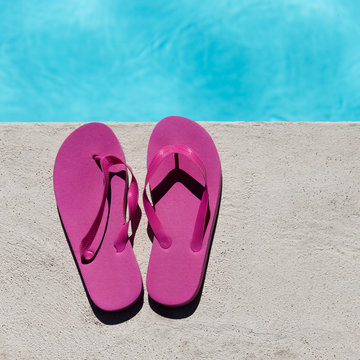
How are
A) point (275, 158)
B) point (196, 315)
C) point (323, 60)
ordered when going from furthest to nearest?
point (323, 60)
point (275, 158)
point (196, 315)

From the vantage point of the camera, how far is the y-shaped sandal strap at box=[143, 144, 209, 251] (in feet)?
2.90

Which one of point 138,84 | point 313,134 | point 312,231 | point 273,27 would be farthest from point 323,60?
point 312,231

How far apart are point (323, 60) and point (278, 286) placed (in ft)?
5.19

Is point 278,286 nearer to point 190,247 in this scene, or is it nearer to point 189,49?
point 190,247

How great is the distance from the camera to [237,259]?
924 millimetres

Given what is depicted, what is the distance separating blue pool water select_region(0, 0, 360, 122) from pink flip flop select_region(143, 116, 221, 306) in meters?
1.23

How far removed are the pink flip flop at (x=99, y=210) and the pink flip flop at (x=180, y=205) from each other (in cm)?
6

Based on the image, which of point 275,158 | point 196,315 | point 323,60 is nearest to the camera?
point 196,315

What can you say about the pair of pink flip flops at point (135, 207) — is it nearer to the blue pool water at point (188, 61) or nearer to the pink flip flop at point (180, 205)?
the pink flip flop at point (180, 205)

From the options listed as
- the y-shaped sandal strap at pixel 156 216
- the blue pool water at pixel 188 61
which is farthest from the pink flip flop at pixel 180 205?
the blue pool water at pixel 188 61

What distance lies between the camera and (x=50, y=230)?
963mm

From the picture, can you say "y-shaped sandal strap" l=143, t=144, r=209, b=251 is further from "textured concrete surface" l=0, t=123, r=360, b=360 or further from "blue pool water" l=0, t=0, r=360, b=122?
"blue pool water" l=0, t=0, r=360, b=122

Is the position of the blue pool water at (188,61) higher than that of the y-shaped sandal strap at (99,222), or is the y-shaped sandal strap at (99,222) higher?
the blue pool water at (188,61)

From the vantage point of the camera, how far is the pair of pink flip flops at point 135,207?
877 mm
